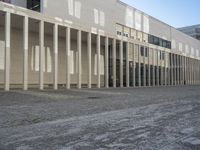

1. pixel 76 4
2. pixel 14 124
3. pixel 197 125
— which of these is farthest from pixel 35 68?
pixel 197 125

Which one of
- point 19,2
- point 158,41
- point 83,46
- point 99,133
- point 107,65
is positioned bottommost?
point 99,133

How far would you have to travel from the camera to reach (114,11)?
35.3 metres

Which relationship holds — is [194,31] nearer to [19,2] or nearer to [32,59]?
[32,59]

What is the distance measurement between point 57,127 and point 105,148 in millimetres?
2464

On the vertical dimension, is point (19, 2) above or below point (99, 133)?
above

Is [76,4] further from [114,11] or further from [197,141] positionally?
[197,141]

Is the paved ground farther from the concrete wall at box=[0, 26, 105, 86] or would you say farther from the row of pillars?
the concrete wall at box=[0, 26, 105, 86]

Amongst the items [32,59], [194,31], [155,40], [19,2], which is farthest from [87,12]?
[194,31]

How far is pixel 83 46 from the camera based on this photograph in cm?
3472

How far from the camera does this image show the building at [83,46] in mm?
24219

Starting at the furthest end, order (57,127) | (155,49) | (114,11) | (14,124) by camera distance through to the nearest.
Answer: (155,49)
(114,11)
(14,124)
(57,127)

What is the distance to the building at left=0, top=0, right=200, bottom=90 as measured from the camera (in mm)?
24219

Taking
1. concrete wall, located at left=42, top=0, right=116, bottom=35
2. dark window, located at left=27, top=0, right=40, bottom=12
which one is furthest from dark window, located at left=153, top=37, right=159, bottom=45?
dark window, located at left=27, top=0, right=40, bottom=12

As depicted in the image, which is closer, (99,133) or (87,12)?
(99,133)
